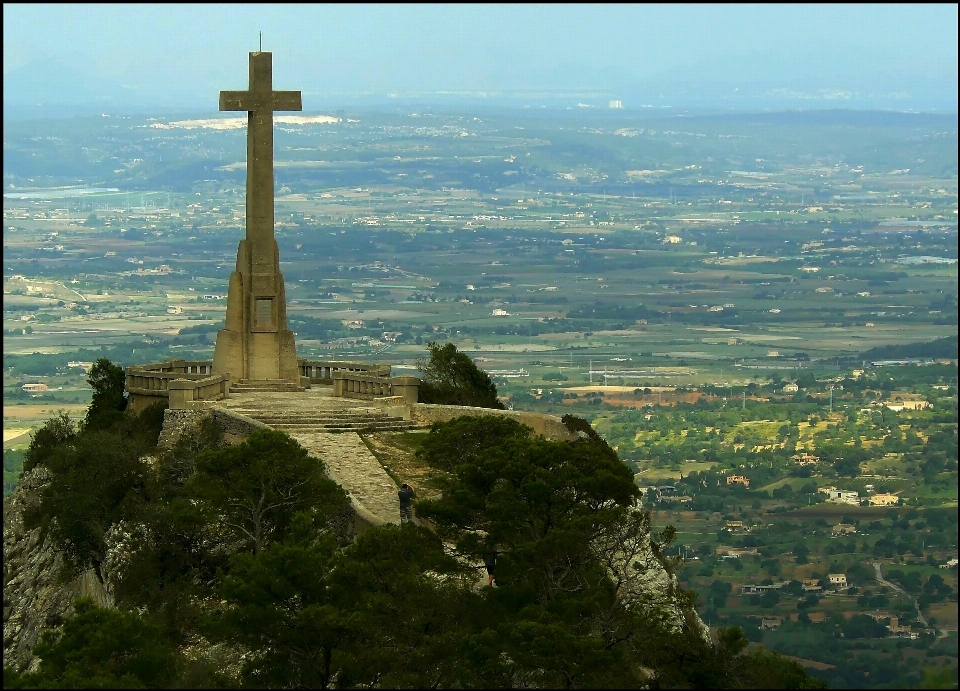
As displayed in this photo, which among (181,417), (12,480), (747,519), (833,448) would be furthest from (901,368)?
(181,417)

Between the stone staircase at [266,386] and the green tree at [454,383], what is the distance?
268 cm

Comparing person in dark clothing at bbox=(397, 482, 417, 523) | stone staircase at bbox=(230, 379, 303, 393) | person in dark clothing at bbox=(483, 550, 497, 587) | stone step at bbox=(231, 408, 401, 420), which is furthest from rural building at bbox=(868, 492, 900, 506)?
person in dark clothing at bbox=(483, 550, 497, 587)

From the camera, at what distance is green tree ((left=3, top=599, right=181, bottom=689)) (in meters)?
31.3

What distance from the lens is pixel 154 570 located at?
41.3 meters

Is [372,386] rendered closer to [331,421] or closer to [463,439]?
[331,421]

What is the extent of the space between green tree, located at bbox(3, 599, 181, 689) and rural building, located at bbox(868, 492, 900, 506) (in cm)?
4613

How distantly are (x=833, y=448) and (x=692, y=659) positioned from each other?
6729 cm

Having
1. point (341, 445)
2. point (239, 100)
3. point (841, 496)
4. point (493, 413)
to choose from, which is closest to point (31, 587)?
point (341, 445)

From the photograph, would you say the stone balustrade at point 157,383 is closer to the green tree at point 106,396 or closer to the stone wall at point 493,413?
the green tree at point 106,396

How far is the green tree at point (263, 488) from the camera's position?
39.4 metres

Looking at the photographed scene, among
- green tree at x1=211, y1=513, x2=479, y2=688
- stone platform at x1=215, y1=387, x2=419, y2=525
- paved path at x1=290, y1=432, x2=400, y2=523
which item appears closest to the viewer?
green tree at x1=211, y1=513, x2=479, y2=688

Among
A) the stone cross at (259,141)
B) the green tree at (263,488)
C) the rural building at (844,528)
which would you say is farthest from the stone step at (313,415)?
the rural building at (844,528)

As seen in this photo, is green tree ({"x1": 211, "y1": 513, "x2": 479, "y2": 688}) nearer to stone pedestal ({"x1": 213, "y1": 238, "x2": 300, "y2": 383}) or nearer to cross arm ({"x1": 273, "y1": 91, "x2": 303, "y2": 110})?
stone pedestal ({"x1": 213, "y1": 238, "x2": 300, "y2": 383})

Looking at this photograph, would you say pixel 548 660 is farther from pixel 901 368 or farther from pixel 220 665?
pixel 901 368
